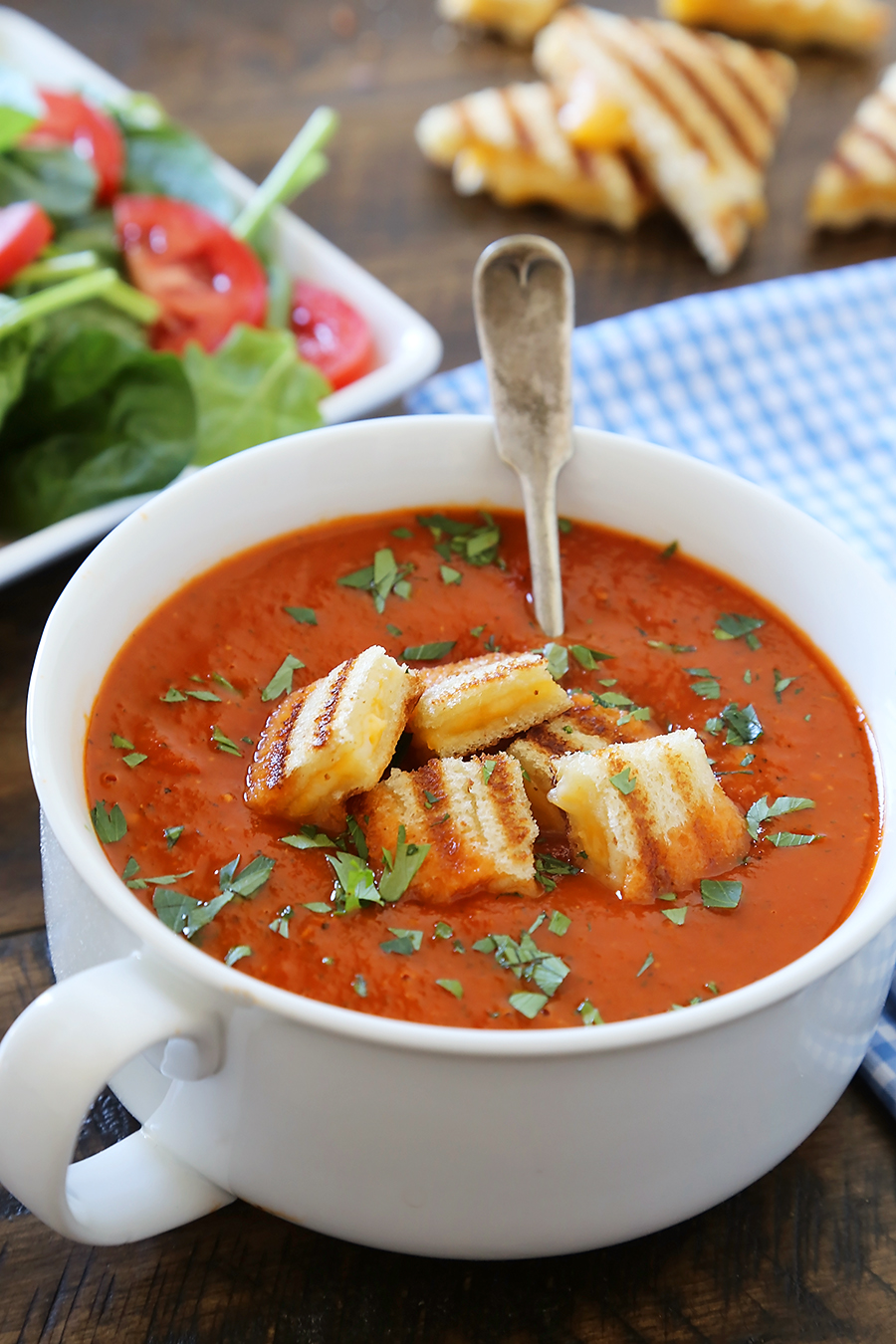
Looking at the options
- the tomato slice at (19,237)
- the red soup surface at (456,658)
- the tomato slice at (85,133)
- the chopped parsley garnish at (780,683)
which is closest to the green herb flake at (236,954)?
the red soup surface at (456,658)

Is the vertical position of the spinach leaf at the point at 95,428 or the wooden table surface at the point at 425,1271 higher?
the spinach leaf at the point at 95,428

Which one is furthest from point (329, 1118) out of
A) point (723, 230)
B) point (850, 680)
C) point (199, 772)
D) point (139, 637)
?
point (723, 230)

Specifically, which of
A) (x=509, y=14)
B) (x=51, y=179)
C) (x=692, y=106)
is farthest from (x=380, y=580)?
(x=509, y=14)

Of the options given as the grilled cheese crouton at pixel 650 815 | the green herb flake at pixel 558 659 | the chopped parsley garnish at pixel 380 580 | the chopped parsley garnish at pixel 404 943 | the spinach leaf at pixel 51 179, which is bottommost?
the green herb flake at pixel 558 659

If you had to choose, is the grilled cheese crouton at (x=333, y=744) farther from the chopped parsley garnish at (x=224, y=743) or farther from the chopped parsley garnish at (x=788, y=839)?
the chopped parsley garnish at (x=788, y=839)

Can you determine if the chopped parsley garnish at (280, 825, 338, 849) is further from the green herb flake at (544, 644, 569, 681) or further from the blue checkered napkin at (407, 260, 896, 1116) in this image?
the blue checkered napkin at (407, 260, 896, 1116)

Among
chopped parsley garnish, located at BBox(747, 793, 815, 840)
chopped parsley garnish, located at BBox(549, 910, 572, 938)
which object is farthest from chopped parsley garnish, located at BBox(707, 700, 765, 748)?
chopped parsley garnish, located at BBox(549, 910, 572, 938)
